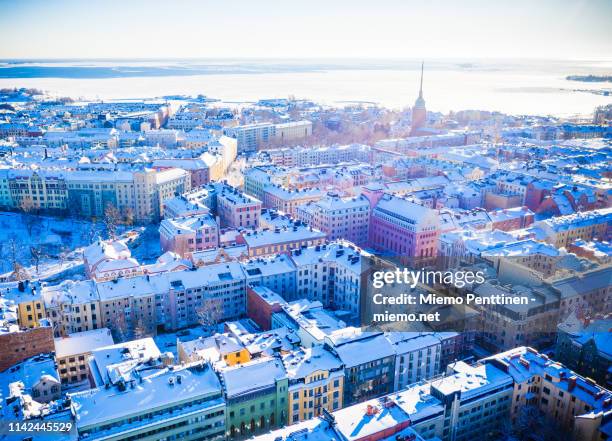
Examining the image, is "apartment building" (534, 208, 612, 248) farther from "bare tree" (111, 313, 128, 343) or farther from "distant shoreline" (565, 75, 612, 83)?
"distant shoreline" (565, 75, 612, 83)

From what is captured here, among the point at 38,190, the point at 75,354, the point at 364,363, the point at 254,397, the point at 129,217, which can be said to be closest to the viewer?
the point at 254,397

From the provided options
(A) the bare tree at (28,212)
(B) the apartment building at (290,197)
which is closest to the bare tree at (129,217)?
(A) the bare tree at (28,212)

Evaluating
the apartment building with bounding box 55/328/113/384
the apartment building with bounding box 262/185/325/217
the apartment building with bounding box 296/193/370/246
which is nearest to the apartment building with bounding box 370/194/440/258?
the apartment building with bounding box 296/193/370/246

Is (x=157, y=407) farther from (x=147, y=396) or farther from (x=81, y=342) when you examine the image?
(x=81, y=342)

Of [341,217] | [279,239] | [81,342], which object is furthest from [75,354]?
[341,217]

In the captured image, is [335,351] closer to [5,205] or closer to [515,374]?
[515,374]

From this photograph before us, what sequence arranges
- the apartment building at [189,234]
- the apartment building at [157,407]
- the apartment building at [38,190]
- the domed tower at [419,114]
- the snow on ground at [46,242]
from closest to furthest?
the apartment building at [157,407], the snow on ground at [46,242], the apartment building at [189,234], the apartment building at [38,190], the domed tower at [419,114]

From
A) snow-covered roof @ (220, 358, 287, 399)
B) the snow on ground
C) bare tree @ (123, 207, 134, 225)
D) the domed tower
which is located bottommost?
the snow on ground

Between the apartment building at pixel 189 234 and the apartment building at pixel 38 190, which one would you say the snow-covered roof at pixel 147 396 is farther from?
the apartment building at pixel 38 190
